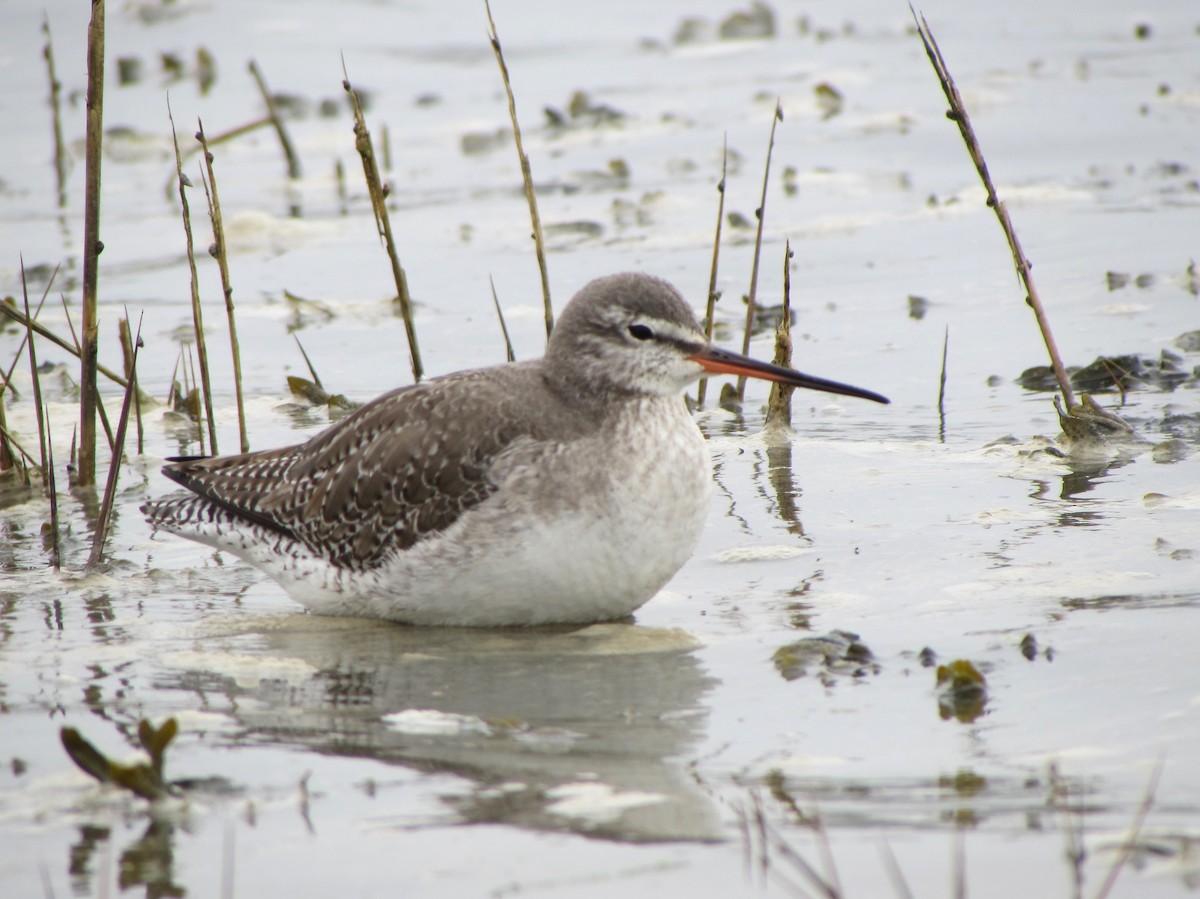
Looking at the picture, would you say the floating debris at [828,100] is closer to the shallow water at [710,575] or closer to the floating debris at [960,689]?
the shallow water at [710,575]

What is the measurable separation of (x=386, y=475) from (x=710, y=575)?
1417 mm

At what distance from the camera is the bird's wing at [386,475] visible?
20.3 ft

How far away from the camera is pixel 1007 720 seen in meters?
4.77

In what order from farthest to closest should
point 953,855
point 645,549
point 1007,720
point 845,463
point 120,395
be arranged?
point 120,395 < point 845,463 < point 645,549 < point 1007,720 < point 953,855

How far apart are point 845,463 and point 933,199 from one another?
531 centimetres

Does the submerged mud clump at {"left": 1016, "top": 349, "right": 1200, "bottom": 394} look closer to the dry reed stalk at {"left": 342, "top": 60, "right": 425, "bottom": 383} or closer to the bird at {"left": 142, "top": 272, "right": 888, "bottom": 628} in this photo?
the bird at {"left": 142, "top": 272, "right": 888, "bottom": 628}

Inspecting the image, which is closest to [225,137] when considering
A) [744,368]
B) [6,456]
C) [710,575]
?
[6,456]

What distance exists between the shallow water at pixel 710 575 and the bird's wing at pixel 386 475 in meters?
0.38

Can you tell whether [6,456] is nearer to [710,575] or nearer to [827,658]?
[710,575]

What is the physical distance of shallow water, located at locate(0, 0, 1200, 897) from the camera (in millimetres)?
4109

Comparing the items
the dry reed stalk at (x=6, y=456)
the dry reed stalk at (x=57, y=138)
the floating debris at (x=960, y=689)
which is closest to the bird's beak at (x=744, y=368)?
the floating debris at (x=960, y=689)

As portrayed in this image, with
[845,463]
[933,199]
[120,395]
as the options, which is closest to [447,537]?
[845,463]

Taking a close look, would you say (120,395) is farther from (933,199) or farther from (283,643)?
(933,199)

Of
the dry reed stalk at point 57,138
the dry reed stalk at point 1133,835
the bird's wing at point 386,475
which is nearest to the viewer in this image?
the dry reed stalk at point 1133,835
